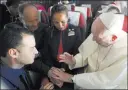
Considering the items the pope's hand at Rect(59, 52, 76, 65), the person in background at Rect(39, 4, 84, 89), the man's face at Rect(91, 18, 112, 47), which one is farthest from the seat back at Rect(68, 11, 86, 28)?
the man's face at Rect(91, 18, 112, 47)

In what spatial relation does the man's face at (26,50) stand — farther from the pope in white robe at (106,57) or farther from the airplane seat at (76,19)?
the airplane seat at (76,19)

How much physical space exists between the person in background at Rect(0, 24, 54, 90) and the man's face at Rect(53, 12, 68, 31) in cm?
46

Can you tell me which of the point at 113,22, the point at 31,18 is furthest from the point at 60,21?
the point at 113,22

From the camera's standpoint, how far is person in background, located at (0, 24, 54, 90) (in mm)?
1123

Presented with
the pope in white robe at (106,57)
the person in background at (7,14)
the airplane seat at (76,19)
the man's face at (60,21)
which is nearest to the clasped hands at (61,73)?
the pope in white robe at (106,57)

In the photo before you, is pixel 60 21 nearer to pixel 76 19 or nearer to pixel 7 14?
pixel 76 19

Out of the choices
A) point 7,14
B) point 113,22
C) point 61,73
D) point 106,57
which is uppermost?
point 113,22

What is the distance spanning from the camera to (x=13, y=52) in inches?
45.1

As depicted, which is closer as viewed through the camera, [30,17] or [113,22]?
[113,22]

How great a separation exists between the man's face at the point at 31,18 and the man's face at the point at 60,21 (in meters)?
0.20

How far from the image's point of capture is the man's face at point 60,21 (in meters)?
1.63

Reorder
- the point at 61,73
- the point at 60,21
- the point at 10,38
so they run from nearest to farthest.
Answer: the point at 10,38
the point at 61,73
the point at 60,21

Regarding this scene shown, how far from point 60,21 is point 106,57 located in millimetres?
482

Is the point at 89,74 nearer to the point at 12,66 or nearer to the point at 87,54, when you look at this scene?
the point at 87,54
